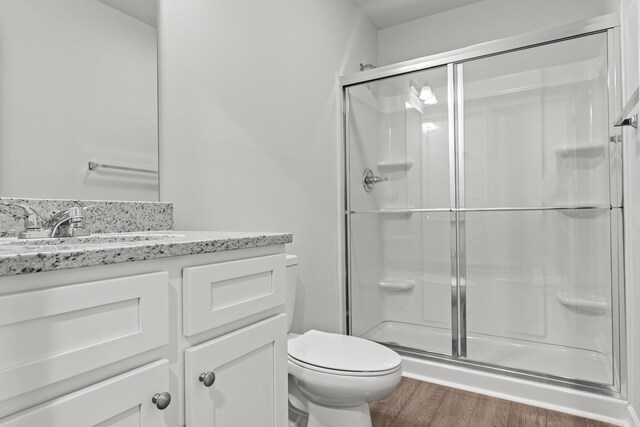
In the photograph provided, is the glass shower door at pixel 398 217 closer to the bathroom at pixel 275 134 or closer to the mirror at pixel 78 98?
the bathroom at pixel 275 134

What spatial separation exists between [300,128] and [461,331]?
4.99 feet

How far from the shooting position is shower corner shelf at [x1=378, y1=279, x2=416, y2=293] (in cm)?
257

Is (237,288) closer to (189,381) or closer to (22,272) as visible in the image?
(189,381)

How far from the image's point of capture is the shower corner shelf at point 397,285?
257 centimetres

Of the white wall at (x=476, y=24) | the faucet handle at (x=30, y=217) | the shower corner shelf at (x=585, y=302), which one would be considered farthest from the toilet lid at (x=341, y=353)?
the white wall at (x=476, y=24)

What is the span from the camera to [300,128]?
7.05 feet

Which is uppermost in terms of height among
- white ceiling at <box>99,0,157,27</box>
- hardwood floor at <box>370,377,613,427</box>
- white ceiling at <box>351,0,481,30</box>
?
white ceiling at <box>351,0,481,30</box>

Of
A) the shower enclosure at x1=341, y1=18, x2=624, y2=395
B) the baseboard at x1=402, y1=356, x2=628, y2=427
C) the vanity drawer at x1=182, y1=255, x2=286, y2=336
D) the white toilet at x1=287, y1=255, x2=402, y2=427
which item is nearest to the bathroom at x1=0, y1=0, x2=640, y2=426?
the baseboard at x1=402, y1=356, x2=628, y2=427

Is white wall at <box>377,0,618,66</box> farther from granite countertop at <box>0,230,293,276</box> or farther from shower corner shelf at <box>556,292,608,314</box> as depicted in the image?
granite countertop at <box>0,230,293,276</box>

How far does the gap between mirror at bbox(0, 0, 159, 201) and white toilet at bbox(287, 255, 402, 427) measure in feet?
2.84

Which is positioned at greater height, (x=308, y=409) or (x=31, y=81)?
(x=31, y=81)

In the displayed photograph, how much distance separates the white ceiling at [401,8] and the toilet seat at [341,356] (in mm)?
2392

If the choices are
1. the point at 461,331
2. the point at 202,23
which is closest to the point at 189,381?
the point at 202,23

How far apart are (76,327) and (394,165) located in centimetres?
217
